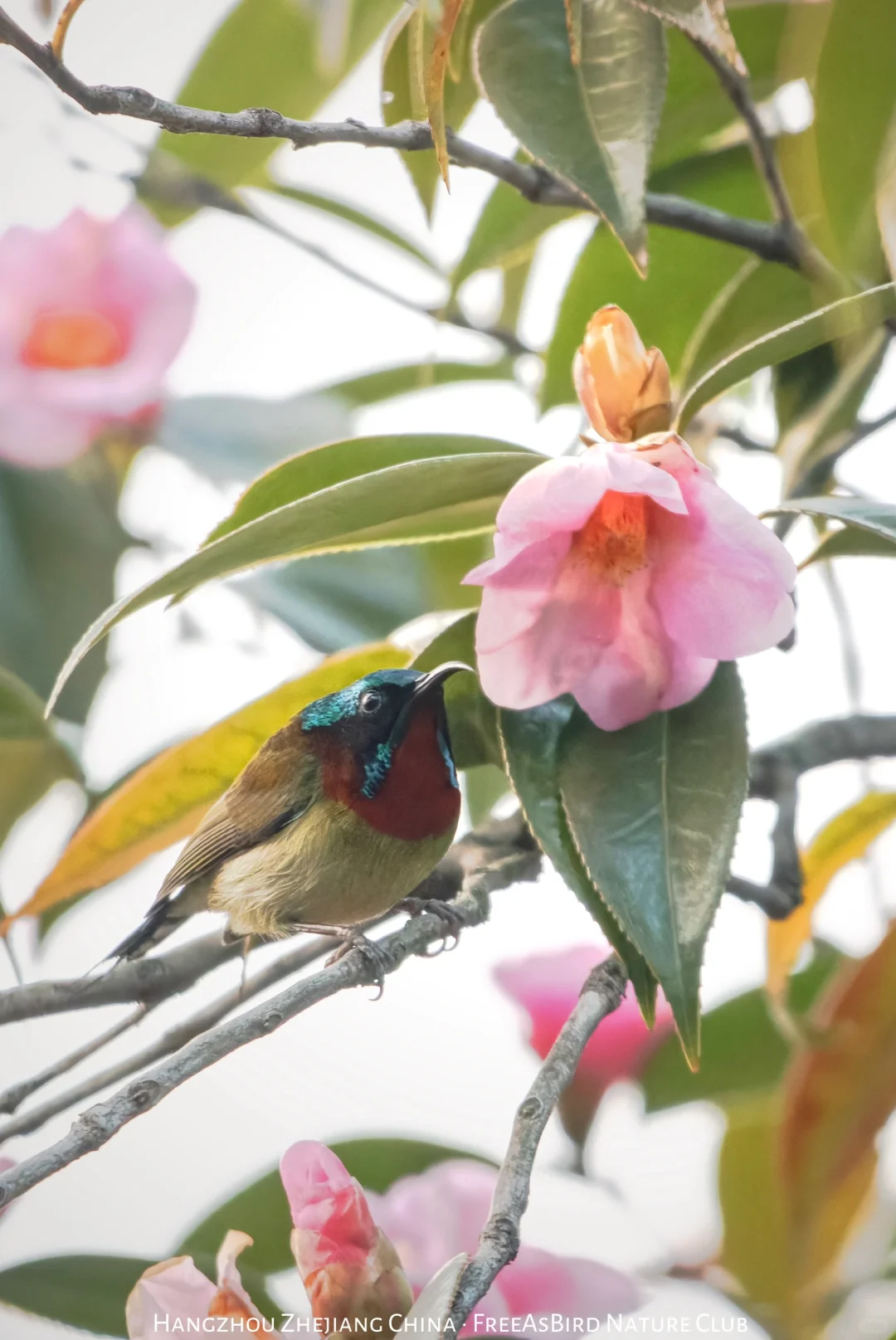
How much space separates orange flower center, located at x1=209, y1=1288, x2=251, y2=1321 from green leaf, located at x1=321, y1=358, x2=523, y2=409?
0.42 meters

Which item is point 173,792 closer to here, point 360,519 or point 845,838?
point 360,519

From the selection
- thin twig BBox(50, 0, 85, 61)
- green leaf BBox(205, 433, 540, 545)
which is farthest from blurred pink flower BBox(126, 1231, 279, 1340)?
thin twig BBox(50, 0, 85, 61)

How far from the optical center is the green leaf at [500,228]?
1.61ft

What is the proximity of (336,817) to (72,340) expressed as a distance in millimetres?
313

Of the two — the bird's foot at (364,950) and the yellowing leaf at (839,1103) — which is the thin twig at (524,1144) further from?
the yellowing leaf at (839,1103)

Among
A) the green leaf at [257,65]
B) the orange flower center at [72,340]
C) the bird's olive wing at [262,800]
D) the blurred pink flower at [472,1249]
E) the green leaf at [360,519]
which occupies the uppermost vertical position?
the green leaf at [257,65]

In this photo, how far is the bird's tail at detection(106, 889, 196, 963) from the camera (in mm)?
434

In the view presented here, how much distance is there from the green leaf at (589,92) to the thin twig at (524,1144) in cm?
20

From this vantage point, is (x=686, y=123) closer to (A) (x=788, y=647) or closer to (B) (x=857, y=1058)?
(A) (x=788, y=647)

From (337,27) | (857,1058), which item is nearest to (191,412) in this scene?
(337,27)

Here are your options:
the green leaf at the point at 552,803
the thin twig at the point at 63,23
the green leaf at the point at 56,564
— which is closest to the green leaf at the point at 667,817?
the green leaf at the point at 552,803

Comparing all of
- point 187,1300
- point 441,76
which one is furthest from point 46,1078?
point 441,76

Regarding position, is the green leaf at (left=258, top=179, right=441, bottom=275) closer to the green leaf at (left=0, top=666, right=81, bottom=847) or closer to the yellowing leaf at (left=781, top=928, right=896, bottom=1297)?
the green leaf at (left=0, top=666, right=81, bottom=847)

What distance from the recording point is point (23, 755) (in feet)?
1.77
